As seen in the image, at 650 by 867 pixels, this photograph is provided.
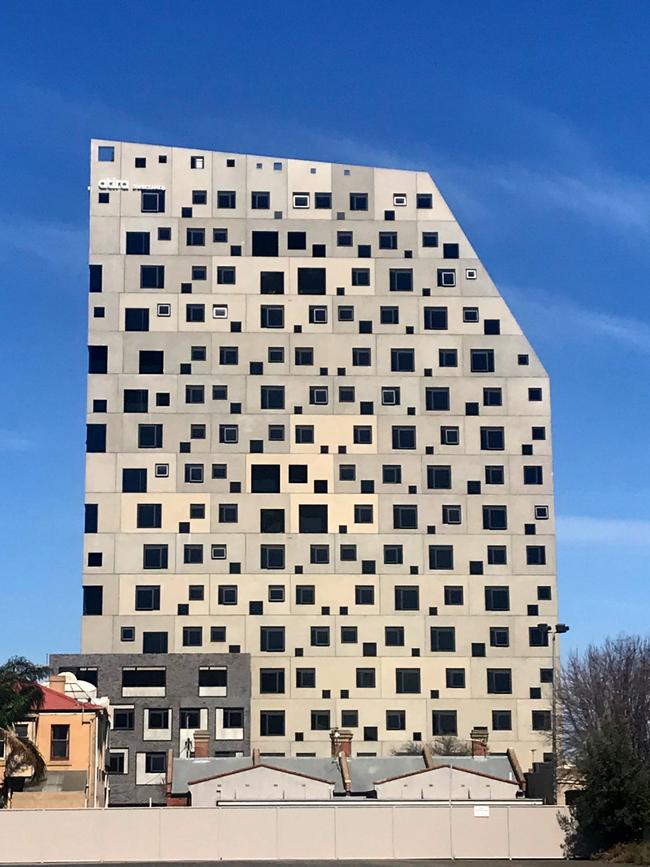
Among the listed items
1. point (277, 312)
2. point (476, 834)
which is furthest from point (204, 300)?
point (476, 834)

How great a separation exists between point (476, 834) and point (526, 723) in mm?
56615

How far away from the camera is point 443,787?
99375 millimetres

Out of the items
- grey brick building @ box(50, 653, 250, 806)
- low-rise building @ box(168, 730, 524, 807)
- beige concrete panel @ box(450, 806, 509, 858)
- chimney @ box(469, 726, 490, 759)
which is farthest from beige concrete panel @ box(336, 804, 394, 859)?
grey brick building @ box(50, 653, 250, 806)

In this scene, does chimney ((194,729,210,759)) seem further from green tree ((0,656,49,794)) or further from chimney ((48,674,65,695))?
green tree ((0,656,49,794))

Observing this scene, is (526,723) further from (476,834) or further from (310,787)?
(476,834)

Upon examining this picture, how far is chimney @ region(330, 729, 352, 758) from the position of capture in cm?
11931

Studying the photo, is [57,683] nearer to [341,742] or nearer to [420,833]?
[341,742]

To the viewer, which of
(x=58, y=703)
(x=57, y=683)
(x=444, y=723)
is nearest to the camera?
(x=58, y=703)

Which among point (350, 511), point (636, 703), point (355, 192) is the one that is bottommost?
point (636, 703)

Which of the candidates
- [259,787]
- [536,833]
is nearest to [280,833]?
[536,833]

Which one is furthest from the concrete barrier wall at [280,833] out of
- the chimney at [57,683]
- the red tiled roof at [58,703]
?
the chimney at [57,683]

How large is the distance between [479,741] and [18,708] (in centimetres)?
4400

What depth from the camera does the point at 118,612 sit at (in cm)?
13125

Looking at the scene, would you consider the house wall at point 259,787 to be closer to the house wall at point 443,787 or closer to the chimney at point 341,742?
the house wall at point 443,787
